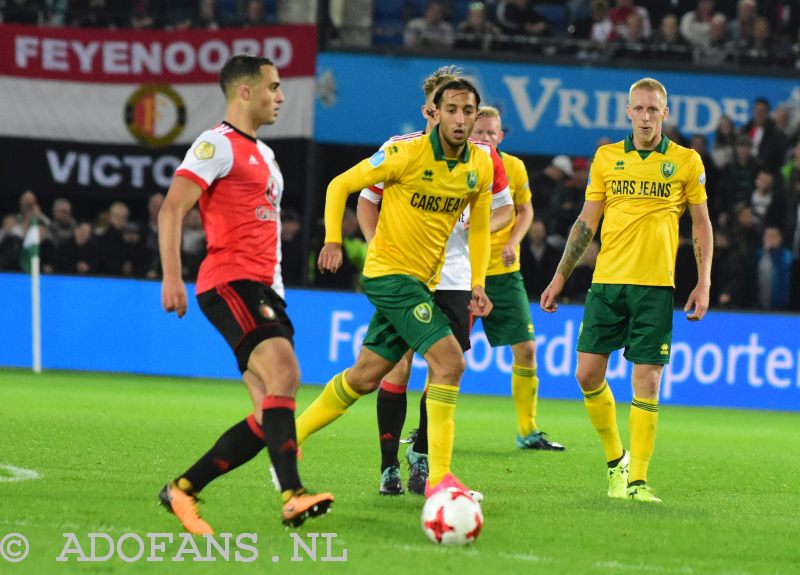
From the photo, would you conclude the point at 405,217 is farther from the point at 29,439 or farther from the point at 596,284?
the point at 29,439

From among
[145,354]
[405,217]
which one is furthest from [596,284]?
[145,354]

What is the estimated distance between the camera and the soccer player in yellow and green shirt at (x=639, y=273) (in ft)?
25.4

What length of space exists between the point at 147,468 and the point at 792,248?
10.8 meters

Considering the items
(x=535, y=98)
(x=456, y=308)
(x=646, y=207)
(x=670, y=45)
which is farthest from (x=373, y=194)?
(x=670, y=45)

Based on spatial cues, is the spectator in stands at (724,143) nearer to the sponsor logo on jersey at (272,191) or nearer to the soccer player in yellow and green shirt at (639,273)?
the soccer player in yellow and green shirt at (639,273)

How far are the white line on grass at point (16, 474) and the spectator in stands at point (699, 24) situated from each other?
12.7 metres

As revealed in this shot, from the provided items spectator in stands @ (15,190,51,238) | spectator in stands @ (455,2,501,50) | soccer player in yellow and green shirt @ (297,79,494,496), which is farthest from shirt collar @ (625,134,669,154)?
spectator in stands @ (15,190,51,238)

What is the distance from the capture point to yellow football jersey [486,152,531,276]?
10.2m

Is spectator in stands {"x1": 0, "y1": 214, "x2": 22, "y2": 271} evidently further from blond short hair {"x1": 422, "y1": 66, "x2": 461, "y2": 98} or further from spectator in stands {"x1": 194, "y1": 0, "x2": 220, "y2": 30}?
blond short hair {"x1": 422, "y1": 66, "x2": 461, "y2": 98}

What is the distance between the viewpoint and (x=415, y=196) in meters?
7.08

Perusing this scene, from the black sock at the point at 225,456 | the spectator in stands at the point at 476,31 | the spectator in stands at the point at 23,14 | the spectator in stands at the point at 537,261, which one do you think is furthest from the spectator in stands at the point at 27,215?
the black sock at the point at 225,456

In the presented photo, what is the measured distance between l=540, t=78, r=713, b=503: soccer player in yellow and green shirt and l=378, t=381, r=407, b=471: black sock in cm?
100

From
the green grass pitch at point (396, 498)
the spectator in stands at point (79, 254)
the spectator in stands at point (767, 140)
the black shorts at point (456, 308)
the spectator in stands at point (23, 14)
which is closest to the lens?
the green grass pitch at point (396, 498)

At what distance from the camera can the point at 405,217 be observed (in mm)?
7113
